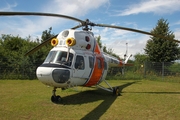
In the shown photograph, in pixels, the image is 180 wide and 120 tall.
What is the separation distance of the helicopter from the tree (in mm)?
16992

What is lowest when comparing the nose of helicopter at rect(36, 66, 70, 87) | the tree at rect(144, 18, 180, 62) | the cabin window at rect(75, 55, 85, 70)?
the nose of helicopter at rect(36, 66, 70, 87)

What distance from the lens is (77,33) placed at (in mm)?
8664

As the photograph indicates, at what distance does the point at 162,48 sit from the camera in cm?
2492

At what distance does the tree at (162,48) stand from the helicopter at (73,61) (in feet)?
55.7

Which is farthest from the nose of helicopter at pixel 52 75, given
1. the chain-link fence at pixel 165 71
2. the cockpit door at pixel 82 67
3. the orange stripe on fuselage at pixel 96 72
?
the chain-link fence at pixel 165 71

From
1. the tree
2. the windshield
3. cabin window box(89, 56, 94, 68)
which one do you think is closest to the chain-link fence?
the tree

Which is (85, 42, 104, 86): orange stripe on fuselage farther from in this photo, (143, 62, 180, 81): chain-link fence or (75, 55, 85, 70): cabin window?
(143, 62, 180, 81): chain-link fence

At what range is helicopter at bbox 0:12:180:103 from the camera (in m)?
7.36

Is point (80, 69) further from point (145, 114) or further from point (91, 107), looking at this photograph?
point (145, 114)

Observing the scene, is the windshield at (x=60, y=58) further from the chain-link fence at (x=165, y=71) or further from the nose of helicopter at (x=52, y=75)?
the chain-link fence at (x=165, y=71)

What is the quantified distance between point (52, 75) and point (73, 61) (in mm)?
1286

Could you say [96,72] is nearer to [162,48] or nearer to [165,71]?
[165,71]

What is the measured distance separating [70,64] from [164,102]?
17.0 ft

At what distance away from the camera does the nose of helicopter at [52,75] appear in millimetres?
7168
